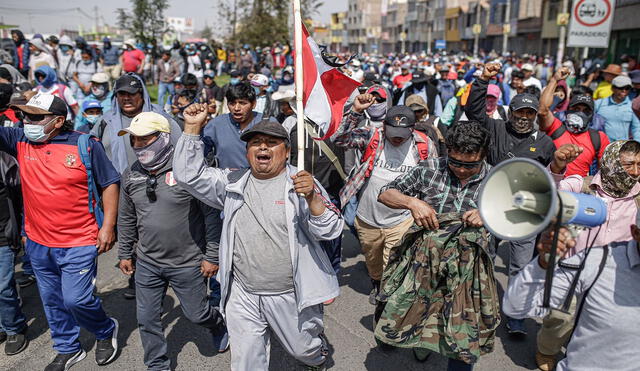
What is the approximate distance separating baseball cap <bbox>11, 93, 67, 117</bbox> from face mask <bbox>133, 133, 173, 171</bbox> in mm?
670

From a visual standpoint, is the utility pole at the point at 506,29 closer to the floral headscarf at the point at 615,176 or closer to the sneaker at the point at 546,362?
the sneaker at the point at 546,362

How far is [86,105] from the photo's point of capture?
21.4ft

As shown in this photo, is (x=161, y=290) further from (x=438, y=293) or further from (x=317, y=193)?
(x=438, y=293)

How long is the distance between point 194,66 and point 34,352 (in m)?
13.9

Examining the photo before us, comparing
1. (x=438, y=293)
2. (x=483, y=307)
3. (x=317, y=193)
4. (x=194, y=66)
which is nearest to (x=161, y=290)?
(x=317, y=193)

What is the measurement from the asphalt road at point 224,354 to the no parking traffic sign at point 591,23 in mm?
7090

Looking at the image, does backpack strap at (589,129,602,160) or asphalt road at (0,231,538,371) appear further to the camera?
backpack strap at (589,129,602,160)

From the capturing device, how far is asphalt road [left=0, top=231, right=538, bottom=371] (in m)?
3.93

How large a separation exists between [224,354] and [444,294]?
76.4 inches

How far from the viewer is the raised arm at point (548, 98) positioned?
412cm

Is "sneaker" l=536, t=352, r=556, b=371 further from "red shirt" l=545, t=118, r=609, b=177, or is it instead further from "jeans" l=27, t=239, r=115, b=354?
"jeans" l=27, t=239, r=115, b=354

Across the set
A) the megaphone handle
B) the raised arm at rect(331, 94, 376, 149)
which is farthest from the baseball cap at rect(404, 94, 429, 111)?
the megaphone handle

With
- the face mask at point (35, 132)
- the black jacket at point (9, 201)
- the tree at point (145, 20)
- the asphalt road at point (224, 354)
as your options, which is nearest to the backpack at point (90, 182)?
the face mask at point (35, 132)

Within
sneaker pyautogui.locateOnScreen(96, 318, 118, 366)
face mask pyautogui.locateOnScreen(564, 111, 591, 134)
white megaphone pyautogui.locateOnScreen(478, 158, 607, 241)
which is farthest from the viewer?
face mask pyautogui.locateOnScreen(564, 111, 591, 134)
